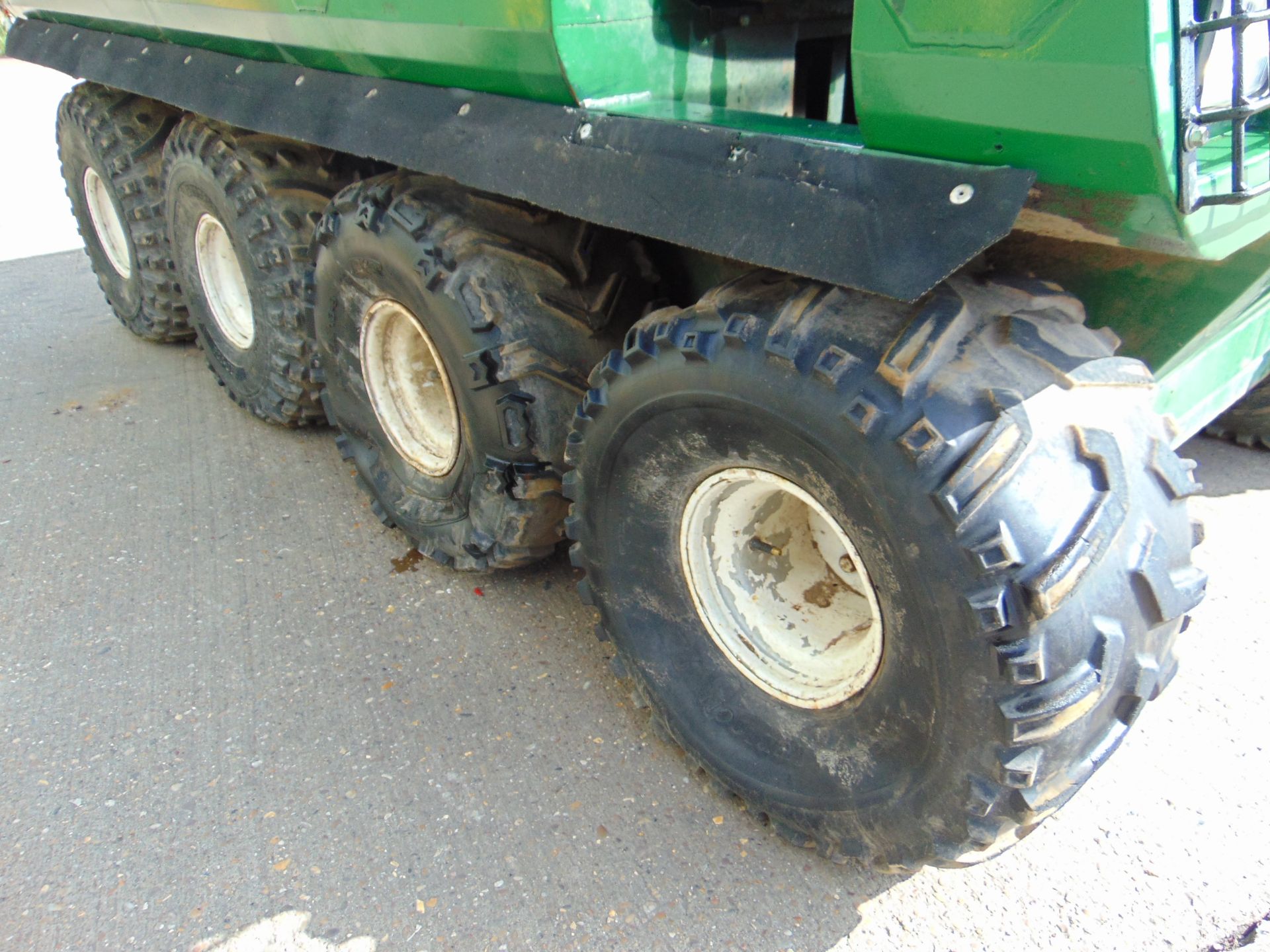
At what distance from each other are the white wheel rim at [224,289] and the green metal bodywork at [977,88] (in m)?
1.09

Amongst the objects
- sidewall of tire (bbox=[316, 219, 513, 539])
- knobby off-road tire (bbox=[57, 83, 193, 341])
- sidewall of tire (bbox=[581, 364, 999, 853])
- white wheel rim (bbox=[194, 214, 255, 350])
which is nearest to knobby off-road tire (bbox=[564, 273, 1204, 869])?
sidewall of tire (bbox=[581, 364, 999, 853])

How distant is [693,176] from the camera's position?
164 centimetres

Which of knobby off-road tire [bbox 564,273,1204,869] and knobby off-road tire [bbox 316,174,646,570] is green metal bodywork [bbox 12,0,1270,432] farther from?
knobby off-road tire [bbox 316,174,646,570]

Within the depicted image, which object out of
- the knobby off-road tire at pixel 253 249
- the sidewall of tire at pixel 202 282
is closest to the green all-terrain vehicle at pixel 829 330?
the knobby off-road tire at pixel 253 249

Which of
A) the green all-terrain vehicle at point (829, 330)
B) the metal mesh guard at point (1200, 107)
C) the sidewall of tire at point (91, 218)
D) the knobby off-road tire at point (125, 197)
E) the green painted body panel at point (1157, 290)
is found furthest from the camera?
the sidewall of tire at point (91, 218)

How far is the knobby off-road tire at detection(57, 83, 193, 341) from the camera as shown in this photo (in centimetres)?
441

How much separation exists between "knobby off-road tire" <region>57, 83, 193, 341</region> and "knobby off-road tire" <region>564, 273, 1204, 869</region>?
357 cm

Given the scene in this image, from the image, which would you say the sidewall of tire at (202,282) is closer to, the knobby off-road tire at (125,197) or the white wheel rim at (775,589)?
the knobby off-road tire at (125,197)

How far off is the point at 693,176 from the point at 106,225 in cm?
465

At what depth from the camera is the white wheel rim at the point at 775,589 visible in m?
1.98

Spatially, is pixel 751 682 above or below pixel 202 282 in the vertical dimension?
below

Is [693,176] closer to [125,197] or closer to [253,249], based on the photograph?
[253,249]

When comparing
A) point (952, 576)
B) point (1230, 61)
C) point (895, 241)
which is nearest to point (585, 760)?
point (952, 576)

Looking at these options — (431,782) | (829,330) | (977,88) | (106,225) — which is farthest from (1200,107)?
(106,225)
